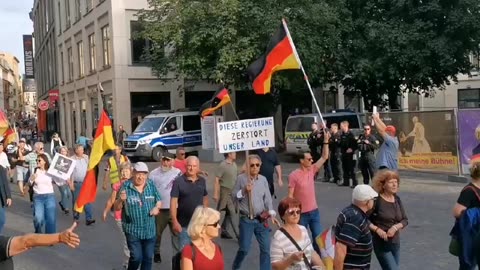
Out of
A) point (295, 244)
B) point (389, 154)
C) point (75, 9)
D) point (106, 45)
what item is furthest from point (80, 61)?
point (295, 244)

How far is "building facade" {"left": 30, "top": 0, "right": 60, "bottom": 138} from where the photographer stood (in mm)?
53094

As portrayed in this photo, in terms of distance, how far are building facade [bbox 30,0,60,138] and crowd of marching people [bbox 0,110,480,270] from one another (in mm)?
39838

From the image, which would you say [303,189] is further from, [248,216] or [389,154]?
[389,154]

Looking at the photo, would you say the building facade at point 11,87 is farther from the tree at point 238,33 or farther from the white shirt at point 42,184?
the white shirt at point 42,184

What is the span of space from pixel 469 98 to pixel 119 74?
2638 cm

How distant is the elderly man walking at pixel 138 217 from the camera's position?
6531mm

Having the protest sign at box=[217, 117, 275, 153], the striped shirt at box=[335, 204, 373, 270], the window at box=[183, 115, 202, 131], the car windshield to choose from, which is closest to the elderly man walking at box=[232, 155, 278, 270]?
the protest sign at box=[217, 117, 275, 153]

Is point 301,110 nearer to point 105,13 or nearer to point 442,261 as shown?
point 105,13

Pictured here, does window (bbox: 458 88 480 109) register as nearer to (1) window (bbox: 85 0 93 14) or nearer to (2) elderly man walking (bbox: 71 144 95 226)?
(1) window (bbox: 85 0 93 14)

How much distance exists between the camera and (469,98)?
43.0 m

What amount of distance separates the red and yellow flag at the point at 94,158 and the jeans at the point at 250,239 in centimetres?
181

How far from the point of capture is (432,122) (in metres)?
17.3

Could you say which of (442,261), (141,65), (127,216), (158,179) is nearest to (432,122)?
(442,261)

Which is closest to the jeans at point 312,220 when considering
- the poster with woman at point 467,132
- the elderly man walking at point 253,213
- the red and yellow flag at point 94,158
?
the elderly man walking at point 253,213
